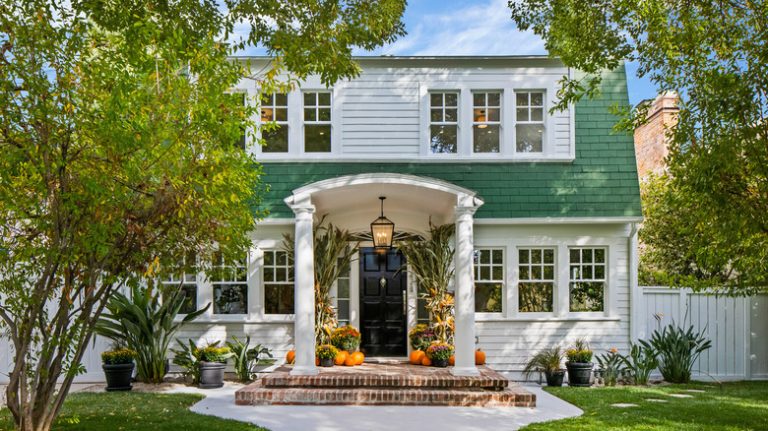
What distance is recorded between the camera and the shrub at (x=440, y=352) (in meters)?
9.12

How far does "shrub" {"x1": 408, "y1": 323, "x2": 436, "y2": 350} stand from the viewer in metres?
9.62

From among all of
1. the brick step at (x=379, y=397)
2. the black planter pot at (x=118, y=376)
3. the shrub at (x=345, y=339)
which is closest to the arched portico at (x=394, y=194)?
the brick step at (x=379, y=397)

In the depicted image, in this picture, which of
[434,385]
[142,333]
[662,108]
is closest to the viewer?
[434,385]

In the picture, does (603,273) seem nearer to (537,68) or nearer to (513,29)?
(537,68)

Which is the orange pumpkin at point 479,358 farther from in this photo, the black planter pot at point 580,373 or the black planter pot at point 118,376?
the black planter pot at point 118,376

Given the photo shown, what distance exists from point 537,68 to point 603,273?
377 cm

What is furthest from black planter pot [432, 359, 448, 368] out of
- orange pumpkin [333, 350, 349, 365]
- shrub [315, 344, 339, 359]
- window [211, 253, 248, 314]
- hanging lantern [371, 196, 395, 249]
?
window [211, 253, 248, 314]

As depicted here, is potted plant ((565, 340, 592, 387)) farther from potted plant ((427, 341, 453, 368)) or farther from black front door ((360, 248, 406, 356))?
black front door ((360, 248, 406, 356))

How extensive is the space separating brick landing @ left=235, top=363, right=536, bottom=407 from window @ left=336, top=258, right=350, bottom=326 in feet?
7.07

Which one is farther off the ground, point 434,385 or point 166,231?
point 166,231

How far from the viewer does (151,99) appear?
4887 millimetres

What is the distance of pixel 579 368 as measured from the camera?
9484mm

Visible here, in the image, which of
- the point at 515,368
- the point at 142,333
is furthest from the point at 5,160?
the point at 515,368

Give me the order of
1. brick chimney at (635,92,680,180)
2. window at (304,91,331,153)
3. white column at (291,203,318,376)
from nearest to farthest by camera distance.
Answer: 1. white column at (291,203,318,376)
2. window at (304,91,331,153)
3. brick chimney at (635,92,680,180)
